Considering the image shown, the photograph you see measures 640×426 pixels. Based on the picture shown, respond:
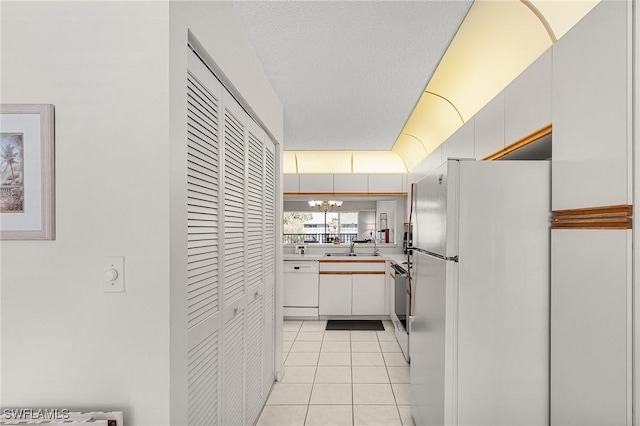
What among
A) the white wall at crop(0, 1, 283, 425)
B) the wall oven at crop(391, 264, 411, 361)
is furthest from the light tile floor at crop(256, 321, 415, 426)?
the white wall at crop(0, 1, 283, 425)

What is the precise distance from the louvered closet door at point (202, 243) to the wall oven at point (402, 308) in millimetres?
2549

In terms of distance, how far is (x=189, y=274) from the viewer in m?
1.52

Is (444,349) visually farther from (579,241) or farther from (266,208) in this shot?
(266,208)

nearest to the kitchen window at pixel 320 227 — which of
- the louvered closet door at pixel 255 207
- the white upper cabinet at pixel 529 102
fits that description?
the louvered closet door at pixel 255 207

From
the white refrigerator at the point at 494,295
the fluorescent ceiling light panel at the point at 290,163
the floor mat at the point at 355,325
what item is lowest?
the floor mat at the point at 355,325

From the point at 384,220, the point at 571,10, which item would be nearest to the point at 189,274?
the point at 571,10

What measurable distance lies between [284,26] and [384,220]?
Result: 4621 millimetres

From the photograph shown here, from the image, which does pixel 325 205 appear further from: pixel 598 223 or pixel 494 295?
pixel 598 223

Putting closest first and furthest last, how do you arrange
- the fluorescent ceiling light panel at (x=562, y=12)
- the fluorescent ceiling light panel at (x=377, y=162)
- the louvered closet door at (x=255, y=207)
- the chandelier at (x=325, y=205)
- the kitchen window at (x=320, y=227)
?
the fluorescent ceiling light panel at (x=562, y=12) → the louvered closet door at (x=255, y=207) → the fluorescent ceiling light panel at (x=377, y=162) → the chandelier at (x=325, y=205) → the kitchen window at (x=320, y=227)

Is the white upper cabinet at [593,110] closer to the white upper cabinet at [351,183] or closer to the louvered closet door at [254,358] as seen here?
the louvered closet door at [254,358]

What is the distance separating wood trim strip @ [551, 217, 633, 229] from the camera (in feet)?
3.97

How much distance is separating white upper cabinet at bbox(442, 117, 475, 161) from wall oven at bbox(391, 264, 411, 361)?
4.83ft

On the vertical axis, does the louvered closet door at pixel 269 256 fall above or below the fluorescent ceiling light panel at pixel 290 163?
below

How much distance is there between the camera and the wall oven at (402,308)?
3.92m
